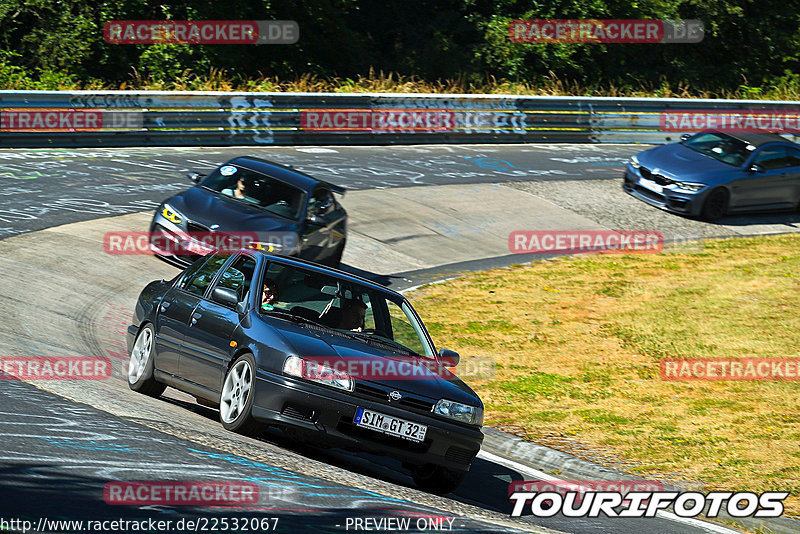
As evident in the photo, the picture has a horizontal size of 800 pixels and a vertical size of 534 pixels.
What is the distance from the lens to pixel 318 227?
15172mm

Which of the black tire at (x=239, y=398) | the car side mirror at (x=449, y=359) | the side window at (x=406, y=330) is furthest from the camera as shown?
the side window at (x=406, y=330)

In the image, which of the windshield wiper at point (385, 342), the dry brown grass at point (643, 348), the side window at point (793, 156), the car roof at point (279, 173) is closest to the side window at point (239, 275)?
the windshield wiper at point (385, 342)

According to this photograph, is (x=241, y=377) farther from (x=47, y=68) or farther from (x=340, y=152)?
(x=47, y=68)

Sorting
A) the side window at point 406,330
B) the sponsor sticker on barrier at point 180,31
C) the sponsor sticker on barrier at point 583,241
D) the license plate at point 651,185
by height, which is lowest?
the sponsor sticker on barrier at point 583,241

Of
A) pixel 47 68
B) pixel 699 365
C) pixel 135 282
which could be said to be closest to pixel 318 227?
pixel 135 282

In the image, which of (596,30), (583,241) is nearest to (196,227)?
(583,241)

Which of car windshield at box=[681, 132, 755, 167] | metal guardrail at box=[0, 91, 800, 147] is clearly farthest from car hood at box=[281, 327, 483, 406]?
car windshield at box=[681, 132, 755, 167]

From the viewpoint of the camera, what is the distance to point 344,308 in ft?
29.5

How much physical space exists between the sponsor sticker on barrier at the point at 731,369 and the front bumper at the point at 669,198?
8.69 m

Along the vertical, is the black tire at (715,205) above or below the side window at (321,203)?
below

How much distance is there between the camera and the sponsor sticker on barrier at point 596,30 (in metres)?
36.2

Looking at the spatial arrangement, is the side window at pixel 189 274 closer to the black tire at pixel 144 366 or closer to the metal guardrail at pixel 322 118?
the black tire at pixel 144 366

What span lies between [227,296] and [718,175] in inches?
608

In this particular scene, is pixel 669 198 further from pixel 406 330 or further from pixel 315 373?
pixel 315 373
